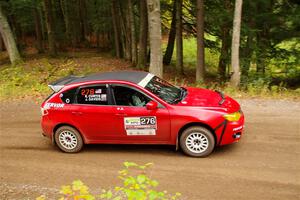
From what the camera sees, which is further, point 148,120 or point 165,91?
point 165,91

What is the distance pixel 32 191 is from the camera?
6.47 m

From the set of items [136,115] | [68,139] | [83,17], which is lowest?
[68,139]

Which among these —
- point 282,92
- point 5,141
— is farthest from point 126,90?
point 282,92

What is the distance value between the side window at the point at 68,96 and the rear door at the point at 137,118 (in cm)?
100

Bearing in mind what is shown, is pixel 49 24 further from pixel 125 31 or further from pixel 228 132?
pixel 228 132

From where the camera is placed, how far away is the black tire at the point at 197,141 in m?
7.24

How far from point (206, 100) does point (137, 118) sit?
1.64 meters

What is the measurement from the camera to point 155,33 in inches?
503

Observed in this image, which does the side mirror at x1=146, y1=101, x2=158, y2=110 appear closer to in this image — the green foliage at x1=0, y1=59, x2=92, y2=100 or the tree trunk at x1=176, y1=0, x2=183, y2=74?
the green foliage at x1=0, y1=59, x2=92, y2=100

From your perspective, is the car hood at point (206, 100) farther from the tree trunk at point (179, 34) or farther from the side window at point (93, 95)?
the tree trunk at point (179, 34)

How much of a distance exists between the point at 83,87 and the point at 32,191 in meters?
2.61

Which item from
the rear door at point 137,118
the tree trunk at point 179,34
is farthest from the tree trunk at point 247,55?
the rear door at point 137,118

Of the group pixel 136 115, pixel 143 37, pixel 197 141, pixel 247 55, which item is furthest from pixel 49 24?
pixel 197 141

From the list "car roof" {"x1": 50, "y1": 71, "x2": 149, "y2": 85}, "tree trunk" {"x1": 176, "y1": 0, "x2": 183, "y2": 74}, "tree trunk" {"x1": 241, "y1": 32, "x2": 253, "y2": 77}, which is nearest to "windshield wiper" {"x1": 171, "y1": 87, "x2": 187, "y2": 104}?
"car roof" {"x1": 50, "y1": 71, "x2": 149, "y2": 85}
